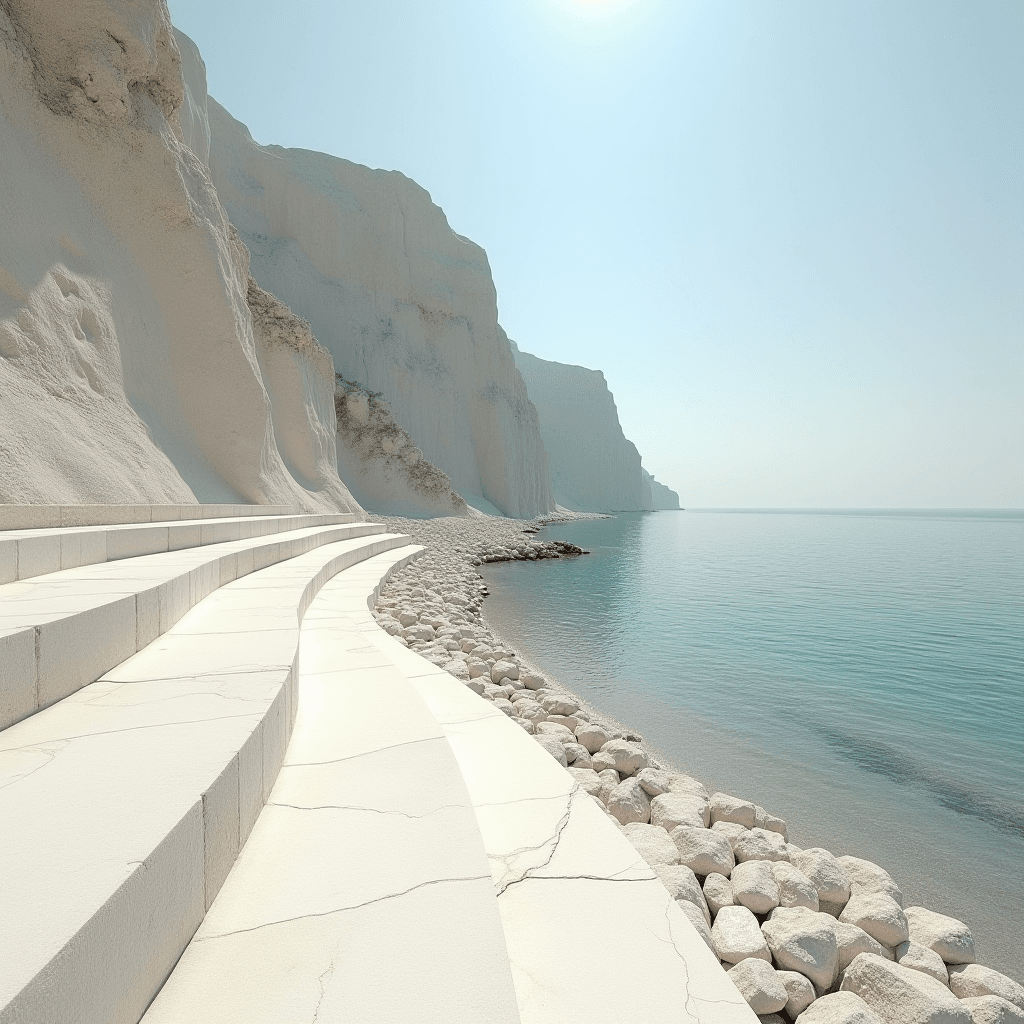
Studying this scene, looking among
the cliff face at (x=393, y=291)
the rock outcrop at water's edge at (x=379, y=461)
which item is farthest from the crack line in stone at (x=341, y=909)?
the cliff face at (x=393, y=291)

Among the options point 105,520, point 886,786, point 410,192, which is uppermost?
point 410,192

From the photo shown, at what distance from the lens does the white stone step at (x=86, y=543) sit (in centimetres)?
298

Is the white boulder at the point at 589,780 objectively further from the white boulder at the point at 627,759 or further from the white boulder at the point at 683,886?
the white boulder at the point at 683,886

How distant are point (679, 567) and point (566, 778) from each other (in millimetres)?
16243

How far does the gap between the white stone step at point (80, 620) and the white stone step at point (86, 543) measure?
0.09m

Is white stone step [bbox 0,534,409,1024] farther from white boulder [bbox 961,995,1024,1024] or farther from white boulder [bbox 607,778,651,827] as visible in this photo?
white boulder [bbox 961,995,1024,1024]

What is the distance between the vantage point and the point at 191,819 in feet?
4.19

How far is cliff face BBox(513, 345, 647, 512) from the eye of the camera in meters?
73.3

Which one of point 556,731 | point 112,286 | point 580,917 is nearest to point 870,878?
point 556,731

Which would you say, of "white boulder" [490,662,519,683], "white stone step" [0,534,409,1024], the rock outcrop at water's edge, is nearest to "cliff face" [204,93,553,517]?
the rock outcrop at water's edge

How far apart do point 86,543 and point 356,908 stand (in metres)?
3.34

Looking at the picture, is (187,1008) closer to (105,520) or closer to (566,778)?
(566,778)

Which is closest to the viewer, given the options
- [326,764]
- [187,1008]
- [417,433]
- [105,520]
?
[187,1008]

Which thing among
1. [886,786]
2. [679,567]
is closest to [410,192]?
[679,567]
